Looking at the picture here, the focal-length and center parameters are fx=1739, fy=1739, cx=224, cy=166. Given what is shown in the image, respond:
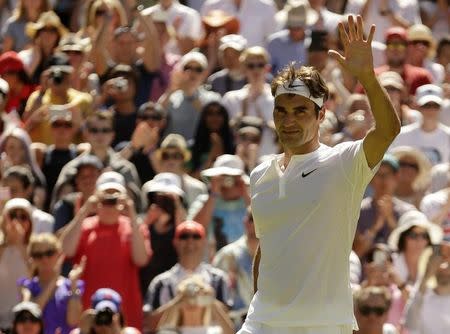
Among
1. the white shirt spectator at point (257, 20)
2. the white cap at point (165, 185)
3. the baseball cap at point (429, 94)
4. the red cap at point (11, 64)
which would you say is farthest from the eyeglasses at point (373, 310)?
the white shirt spectator at point (257, 20)

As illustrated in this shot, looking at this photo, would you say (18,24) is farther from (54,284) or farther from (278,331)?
(278,331)

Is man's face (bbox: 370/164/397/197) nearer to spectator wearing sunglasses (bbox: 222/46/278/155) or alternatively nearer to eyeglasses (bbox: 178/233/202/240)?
eyeglasses (bbox: 178/233/202/240)

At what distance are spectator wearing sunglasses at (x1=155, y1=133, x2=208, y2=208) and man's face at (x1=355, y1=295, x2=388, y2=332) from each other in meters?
2.49

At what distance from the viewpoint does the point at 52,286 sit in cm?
1193

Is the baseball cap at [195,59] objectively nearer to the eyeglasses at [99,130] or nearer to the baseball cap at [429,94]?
the eyeglasses at [99,130]

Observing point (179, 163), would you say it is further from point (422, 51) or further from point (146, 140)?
point (422, 51)

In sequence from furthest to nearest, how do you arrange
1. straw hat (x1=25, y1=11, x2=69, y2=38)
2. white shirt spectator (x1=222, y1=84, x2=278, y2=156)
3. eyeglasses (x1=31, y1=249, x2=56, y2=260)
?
1. straw hat (x1=25, y1=11, x2=69, y2=38)
2. white shirt spectator (x1=222, y1=84, x2=278, y2=156)
3. eyeglasses (x1=31, y1=249, x2=56, y2=260)

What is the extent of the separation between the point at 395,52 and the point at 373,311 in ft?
17.1

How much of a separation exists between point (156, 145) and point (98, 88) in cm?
155

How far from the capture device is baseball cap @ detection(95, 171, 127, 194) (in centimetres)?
1241

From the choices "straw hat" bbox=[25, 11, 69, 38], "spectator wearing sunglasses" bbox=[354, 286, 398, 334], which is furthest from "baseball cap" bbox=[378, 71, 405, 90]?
"spectator wearing sunglasses" bbox=[354, 286, 398, 334]

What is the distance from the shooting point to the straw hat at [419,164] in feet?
44.4

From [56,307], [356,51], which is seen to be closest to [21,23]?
[56,307]

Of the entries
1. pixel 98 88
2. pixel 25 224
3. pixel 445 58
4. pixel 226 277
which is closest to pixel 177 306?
pixel 226 277
